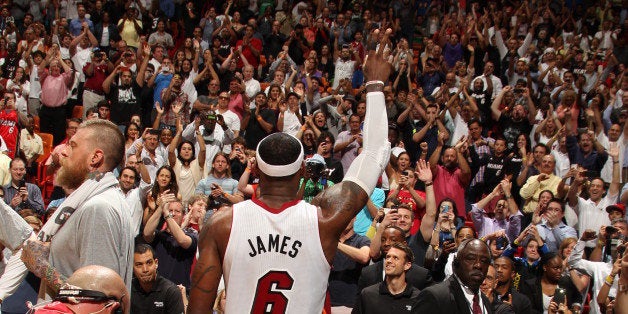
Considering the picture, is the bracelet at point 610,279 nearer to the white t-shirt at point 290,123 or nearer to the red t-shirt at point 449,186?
the red t-shirt at point 449,186

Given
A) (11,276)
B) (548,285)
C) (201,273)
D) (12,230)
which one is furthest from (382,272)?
(201,273)

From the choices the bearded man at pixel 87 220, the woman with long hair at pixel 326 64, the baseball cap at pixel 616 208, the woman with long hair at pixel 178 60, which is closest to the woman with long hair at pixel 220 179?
the baseball cap at pixel 616 208

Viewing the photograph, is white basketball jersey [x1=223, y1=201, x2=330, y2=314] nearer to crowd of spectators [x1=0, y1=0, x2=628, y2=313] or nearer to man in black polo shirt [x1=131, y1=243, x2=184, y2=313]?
crowd of spectators [x1=0, y1=0, x2=628, y2=313]

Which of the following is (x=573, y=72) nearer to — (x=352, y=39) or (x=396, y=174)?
(x=352, y=39)

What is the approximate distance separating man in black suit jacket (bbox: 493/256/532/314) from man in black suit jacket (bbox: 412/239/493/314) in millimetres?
1890

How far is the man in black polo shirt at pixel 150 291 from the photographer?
22.8ft

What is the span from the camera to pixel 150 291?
7.00m

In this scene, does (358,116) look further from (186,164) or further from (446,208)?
(446,208)

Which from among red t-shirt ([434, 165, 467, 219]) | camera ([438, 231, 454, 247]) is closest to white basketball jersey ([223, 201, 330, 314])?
camera ([438, 231, 454, 247])

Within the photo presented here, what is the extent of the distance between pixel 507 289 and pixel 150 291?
3.14 m

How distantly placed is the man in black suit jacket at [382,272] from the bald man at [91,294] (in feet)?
14.8

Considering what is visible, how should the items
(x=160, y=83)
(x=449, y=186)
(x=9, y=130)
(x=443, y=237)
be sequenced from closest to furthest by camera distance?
(x=443, y=237)
(x=449, y=186)
(x=9, y=130)
(x=160, y=83)

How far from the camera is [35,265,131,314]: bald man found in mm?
2926

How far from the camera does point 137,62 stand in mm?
15305
